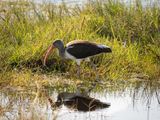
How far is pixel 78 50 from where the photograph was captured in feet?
34.8

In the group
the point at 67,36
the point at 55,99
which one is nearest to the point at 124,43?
the point at 67,36

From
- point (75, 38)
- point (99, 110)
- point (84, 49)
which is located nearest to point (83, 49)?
point (84, 49)

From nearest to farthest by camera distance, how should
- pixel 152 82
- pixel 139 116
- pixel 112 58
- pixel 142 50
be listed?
1. pixel 139 116
2. pixel 152 82
3. pixel 112 58
4. pixel 142 50

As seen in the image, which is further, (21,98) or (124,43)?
(124,43)

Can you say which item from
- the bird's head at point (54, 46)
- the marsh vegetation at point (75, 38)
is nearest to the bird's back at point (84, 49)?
the bird's head at point (54, 46)

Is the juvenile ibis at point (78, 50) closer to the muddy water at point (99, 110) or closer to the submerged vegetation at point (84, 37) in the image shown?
the submerged vegetation at point (84, 37)

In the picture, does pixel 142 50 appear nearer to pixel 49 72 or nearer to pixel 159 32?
pixel 159 32

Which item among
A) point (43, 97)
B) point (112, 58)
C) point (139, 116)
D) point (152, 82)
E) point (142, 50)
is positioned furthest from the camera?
point (142, 50)

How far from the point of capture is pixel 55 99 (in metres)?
9.48

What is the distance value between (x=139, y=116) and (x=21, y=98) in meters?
1.75

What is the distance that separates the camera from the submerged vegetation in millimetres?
10812

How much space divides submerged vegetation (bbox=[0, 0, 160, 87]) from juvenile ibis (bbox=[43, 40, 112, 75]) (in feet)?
0.99

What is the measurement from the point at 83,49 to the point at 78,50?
9cm

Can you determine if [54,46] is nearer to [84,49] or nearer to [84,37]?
[84,49]
